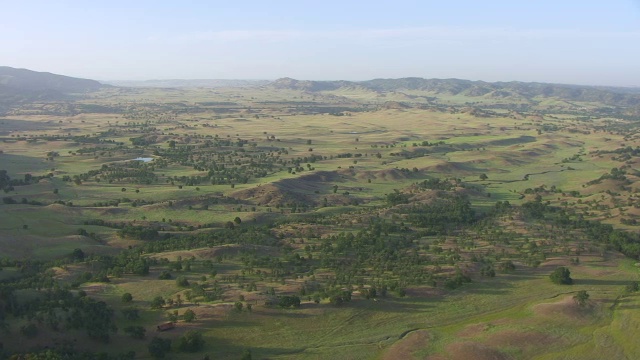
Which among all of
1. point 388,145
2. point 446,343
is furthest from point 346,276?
point 388,145

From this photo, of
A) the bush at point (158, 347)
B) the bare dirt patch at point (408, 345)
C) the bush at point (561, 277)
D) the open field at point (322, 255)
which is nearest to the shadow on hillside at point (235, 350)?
the open field at point (322, 255)

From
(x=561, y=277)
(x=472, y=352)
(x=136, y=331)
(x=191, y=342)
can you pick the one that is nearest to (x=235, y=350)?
(x=191, y=342)

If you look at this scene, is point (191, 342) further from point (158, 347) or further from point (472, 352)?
point (472, 352)

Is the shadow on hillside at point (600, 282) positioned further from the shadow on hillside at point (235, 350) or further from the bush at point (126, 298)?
the bush at point (126, 298)

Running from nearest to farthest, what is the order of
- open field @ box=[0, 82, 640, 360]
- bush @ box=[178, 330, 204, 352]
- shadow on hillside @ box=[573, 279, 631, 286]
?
bush @ box=[178, 330, 204, 352] → open field @ box=[0, 82, 640, 360] → shadow on hillside @ box=[573, 279, 631, 286]

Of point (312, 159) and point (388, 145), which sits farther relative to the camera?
point (388, 145)

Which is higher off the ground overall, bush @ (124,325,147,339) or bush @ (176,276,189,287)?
bush @ (176,276,189,287)

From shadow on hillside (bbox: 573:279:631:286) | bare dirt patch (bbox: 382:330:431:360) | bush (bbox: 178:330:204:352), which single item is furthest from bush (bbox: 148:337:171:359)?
shadow on hillside (bbox: 573:279:631:286)

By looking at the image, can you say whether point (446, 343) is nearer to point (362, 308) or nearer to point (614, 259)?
point (362, 308)

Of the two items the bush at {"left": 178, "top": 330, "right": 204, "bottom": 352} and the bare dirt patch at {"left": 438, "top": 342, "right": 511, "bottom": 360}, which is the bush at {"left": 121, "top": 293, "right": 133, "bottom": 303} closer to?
the bush at {"left": 178, "top": 330, "right": 204, "bottom": 352}
